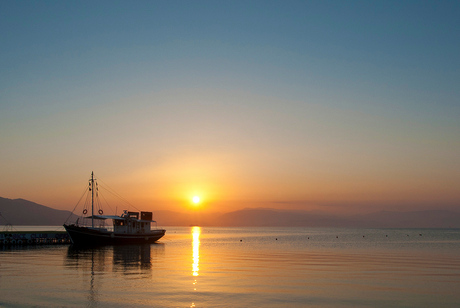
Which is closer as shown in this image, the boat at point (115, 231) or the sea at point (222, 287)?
the sea at point (222, 287)

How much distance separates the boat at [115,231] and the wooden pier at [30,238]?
12.1ft

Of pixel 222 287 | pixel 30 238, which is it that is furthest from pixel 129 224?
pixel 222 287

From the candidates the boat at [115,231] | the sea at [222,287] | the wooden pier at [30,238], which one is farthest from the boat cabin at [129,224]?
the sea at [222,287]

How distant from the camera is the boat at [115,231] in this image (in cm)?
7406

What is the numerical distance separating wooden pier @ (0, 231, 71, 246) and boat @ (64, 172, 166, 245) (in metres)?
3.70

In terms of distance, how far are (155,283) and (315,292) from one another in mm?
10903

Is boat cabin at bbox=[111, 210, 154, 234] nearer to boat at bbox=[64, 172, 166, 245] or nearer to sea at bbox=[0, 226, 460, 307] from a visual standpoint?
boat at bbox=[64, 172, 166, 245]

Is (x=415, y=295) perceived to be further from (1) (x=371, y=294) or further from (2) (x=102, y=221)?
(2) (x=102, y=221)

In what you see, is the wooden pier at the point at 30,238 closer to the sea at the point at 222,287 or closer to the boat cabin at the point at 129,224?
the boat cabin at the point at 129,224

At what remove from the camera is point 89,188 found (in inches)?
3260

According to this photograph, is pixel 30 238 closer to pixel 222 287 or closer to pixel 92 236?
pixel 92 236

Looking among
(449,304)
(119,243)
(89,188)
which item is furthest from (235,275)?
(89,188)

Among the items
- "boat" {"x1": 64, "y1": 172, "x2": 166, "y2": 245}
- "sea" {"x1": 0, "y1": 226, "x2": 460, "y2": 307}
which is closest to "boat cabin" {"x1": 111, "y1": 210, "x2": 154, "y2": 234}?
"boat" {"x1": 64, "y1": 172, "x2": 166, "y2": 245}

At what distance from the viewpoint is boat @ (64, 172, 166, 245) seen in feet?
243
